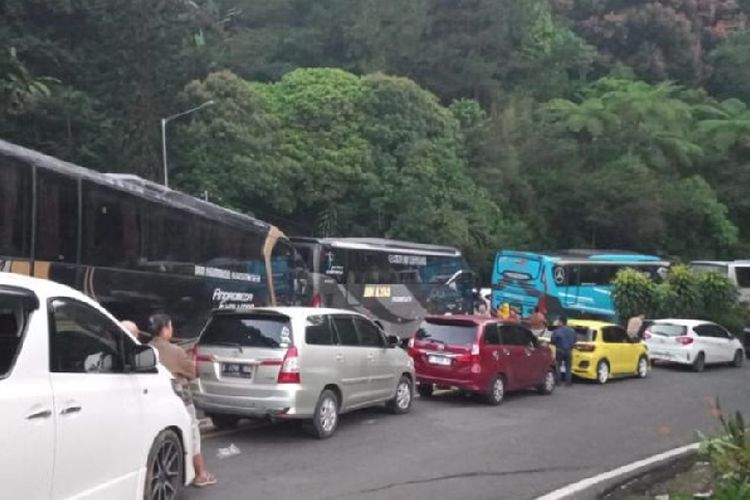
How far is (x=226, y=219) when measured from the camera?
19.4 metres

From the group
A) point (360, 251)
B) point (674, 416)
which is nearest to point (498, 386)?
point (674, 416)

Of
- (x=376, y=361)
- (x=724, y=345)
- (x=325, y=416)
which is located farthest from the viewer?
(x=724, y=345)

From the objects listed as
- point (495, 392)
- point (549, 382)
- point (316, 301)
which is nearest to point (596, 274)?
point (316, 301)

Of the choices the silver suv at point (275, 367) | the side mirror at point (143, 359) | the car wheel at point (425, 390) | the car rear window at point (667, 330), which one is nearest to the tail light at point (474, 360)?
the car wheel at point (425, 390)

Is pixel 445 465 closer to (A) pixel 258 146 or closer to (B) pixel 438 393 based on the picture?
(B) pixel 438 393

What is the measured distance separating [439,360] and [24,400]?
1129cm

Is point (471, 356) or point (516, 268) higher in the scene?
point (516, 268)

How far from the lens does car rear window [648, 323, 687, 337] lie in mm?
26255

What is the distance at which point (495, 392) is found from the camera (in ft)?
54.1

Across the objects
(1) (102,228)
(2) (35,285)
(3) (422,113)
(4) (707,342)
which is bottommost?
(4) (707,342)

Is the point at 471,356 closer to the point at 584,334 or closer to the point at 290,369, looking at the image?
the point at 290,369

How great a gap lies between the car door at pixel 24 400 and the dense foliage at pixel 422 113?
2683 cm

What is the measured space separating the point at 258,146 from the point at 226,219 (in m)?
21.9

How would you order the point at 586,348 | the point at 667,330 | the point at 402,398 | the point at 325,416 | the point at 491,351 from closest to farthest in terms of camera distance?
the point at 325,416 → the point at 402,398 → the point at 491,351 → the point at 586,348 → the point at 667,330
